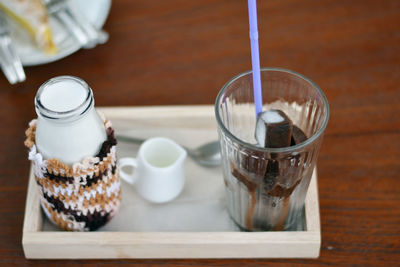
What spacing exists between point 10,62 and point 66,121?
358 millimetres

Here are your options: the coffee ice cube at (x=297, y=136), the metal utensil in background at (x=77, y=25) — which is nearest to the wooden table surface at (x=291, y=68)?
the metal utensil in background at (x=77, y=25)

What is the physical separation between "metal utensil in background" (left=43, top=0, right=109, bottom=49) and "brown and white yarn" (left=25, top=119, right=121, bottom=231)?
1.01 ft

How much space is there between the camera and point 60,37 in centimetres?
90

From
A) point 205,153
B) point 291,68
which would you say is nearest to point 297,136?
point 205,153

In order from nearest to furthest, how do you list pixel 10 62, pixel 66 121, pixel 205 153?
pixel 66 121 < pixel 205 153 < pixel 10 62

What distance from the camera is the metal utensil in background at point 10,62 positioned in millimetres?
822

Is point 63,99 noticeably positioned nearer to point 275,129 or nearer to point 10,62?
point 275,129

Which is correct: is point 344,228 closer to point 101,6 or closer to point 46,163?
point 46,163

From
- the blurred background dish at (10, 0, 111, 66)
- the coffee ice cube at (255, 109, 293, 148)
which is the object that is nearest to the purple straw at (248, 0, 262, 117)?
the coffee ice cube at (255, 109, 293, 148)

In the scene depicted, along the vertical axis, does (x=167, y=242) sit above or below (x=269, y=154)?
below

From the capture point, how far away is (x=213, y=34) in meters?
0.91

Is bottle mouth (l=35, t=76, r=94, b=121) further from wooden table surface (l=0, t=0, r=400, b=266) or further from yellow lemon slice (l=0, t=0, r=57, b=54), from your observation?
yellow lemon slice (l=0, t=0, r=57, b=54)

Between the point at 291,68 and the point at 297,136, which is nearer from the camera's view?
the point at 297,136

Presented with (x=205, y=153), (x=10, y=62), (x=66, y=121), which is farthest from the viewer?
(x=10, y=62)
